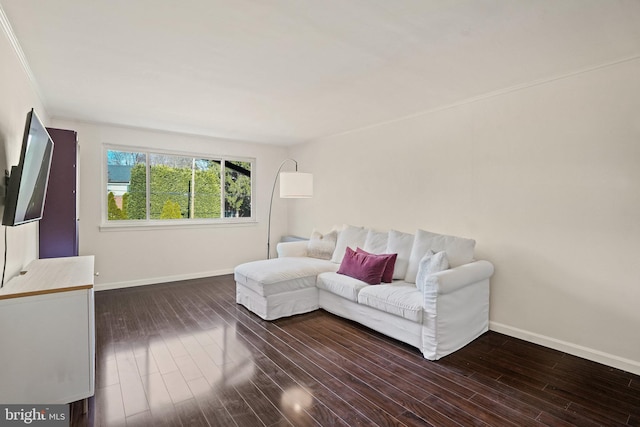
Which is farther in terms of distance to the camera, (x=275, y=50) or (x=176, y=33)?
(x=275, y=50)

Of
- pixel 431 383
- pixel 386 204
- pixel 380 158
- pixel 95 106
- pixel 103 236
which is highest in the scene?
pixel 95 106

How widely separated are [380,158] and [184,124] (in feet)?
9.22

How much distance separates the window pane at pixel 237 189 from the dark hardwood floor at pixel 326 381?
2745 mm

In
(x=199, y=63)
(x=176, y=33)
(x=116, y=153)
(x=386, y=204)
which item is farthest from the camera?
(x=116, y=153)

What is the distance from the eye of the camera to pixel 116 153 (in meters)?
4.82

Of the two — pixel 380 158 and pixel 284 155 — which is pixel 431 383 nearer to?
pixel 380 158

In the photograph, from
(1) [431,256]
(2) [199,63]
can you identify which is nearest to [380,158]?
(1) [431,256]

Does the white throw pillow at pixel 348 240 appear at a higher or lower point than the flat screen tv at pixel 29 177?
lower

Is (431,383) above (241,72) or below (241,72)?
below

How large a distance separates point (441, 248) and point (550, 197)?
1.06 metres

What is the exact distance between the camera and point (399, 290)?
3105mm

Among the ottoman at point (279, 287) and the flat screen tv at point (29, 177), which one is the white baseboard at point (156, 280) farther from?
the flat screen tv at point (29, 177)

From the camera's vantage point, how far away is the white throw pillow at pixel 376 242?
3935 millimetres

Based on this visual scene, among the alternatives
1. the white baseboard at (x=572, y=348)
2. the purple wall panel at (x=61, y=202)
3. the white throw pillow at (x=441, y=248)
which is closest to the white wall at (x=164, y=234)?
the purple wall panel at (x=61, y=202)
